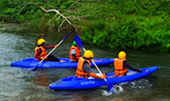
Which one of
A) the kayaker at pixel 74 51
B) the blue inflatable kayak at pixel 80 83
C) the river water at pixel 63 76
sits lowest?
the river water at pixel 63 76

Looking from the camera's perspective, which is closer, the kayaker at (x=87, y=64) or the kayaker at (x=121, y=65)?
the kayaker at (x=87, y=64)

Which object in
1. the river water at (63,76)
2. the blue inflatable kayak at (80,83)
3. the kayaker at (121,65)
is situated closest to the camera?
the river water at (63,76)

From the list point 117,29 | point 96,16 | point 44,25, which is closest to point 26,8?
point 44,25

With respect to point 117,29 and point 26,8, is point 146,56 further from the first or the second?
point 26,8

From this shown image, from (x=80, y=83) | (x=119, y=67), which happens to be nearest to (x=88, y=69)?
(x=80, y=83)

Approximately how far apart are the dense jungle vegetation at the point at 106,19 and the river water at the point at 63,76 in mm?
696

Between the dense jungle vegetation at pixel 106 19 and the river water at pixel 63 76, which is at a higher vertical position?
the dense jungle vegetation at pixel 106 19

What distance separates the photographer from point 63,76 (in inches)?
429

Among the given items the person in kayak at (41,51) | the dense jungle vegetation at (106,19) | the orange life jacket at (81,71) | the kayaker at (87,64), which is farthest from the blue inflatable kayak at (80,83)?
the dense jungle vegetation at (106,19)

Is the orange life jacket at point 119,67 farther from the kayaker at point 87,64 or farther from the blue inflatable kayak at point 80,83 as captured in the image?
the kayaker at point 87,64

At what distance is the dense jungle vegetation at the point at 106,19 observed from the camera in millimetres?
15133

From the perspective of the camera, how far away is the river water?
8.73 meters

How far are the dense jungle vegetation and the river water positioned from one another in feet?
2.28

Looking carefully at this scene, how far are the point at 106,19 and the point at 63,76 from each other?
818 centimetres
